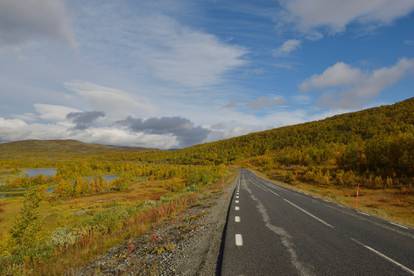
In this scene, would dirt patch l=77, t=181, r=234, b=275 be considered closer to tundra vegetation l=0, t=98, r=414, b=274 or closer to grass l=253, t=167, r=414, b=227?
tundra vegetation l=0, t=98, r=414, b=274

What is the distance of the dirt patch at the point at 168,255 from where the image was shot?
19.7 feet

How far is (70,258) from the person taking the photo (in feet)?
27.9

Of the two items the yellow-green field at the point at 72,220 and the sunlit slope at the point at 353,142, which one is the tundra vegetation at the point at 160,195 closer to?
the yellow-green field at the point at 72,220

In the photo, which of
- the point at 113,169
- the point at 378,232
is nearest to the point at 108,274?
the point at 378,232

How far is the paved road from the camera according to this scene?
5793 mm

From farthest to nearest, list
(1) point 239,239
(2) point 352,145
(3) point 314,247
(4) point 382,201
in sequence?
(2) point 352,145, (4) point 382,201, (1) point 239,239, (3) point 314,247

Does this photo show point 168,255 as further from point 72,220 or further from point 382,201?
point 72,220

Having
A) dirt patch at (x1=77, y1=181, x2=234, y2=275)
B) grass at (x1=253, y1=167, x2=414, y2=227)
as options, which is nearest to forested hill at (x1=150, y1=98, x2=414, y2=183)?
grass at (x1=253, y1=167, x2=414, y2=227)

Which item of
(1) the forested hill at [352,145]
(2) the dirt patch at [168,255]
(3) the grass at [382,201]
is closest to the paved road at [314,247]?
(2) the dirt patch at [168,255]

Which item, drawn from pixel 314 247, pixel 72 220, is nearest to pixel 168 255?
pixel 314 247

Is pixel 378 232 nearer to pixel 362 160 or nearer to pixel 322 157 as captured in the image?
pixel 362 160

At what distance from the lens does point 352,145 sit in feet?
181

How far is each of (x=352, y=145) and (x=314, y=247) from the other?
54.7 meters

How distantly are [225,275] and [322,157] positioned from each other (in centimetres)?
7110
